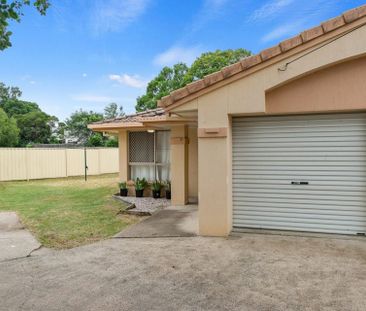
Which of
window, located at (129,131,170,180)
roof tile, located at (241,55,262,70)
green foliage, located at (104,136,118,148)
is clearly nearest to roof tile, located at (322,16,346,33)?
roof tile, located at (241,55,262,70)

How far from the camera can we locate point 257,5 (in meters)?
15.8

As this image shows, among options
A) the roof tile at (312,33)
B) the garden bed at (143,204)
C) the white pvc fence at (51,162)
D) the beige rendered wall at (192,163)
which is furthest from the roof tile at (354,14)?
the white pvc fence at (51,162)

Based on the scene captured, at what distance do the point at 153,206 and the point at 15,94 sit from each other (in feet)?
187

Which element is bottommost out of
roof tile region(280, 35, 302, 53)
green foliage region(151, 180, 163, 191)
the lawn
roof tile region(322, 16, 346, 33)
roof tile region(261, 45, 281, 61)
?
the lawn

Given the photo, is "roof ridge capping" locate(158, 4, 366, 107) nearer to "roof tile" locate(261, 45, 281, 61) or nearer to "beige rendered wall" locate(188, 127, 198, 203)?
"roof tile" locate(261, 45, 281, 61)

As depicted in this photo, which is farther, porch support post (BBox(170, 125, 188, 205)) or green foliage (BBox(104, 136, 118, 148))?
green foliage (BBox(104, 136, 118, 148))

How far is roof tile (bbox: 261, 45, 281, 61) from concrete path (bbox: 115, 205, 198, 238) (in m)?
4.11

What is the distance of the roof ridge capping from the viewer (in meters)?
6.26

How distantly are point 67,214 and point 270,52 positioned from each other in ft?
26.1

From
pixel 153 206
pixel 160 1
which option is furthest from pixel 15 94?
pixel 153 206

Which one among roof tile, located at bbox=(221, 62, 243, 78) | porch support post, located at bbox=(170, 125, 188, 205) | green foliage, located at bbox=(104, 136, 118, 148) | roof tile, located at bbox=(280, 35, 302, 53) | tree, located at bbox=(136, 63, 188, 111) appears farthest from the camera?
tree, located at bbox=(136, 63, 188, 111)

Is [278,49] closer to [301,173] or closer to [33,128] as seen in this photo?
[301,173]

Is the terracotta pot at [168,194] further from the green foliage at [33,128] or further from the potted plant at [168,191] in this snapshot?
the green foliage at [33,128]

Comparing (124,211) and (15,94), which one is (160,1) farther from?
(15,94)
